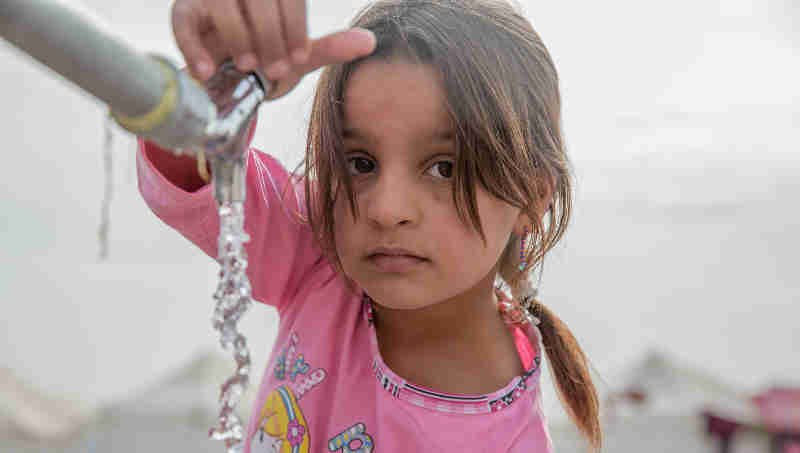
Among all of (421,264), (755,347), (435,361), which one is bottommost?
(755,347)

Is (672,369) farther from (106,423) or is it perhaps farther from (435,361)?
(106,423)

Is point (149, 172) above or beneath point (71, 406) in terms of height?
above

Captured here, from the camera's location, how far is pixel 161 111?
1.21ft

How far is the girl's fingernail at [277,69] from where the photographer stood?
0.48m

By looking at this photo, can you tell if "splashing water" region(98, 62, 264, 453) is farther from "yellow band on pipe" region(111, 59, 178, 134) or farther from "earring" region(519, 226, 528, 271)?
"earring" region(519, 226, 528, 271)

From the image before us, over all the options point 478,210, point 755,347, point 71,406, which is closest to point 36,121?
point 71,406

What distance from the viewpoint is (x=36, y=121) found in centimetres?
278

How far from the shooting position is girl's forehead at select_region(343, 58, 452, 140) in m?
0.71

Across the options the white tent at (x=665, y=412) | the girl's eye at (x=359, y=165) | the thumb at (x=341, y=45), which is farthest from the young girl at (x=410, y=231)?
the white tent at (x=665, y=412)

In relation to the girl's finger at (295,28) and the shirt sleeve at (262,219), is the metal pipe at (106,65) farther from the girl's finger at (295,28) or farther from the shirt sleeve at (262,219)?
the shirt sleeve at (262,219)

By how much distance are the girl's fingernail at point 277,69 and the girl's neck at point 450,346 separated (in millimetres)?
460

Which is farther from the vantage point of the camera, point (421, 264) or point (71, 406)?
point (71, 406)

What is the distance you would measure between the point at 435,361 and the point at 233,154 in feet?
1.61

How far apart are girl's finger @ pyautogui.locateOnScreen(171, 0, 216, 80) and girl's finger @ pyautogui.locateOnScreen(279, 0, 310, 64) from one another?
0.18ft
